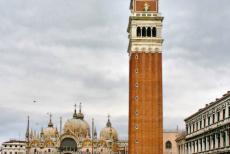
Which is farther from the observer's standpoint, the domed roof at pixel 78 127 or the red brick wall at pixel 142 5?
the domed roof at pixel 78 127

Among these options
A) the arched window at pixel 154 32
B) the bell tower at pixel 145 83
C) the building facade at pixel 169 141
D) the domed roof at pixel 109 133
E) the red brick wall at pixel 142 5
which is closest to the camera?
the bell tower at pixel 145 83

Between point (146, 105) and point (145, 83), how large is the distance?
152 inches

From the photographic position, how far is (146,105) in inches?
3034

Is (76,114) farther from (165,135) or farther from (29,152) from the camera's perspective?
(165,135)

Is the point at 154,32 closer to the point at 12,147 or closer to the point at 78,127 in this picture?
the point at 78,127

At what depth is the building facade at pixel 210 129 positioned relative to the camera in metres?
60.1

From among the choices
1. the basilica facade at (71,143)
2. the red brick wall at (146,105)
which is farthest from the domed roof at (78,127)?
the red brick wall at (146,105)

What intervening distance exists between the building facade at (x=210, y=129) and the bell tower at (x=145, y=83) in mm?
6576

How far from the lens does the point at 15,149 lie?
186m

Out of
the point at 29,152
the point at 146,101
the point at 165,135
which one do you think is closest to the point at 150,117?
the point at 146,101

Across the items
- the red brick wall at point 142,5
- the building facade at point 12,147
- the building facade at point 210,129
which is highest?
the red brick wall at point 142,5

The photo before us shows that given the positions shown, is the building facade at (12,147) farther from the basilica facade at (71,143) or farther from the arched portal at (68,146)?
the arched portal at (68,146)

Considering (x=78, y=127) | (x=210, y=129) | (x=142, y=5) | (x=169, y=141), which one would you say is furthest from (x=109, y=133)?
(x=210, y=129)

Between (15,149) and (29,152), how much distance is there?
53.8 m
